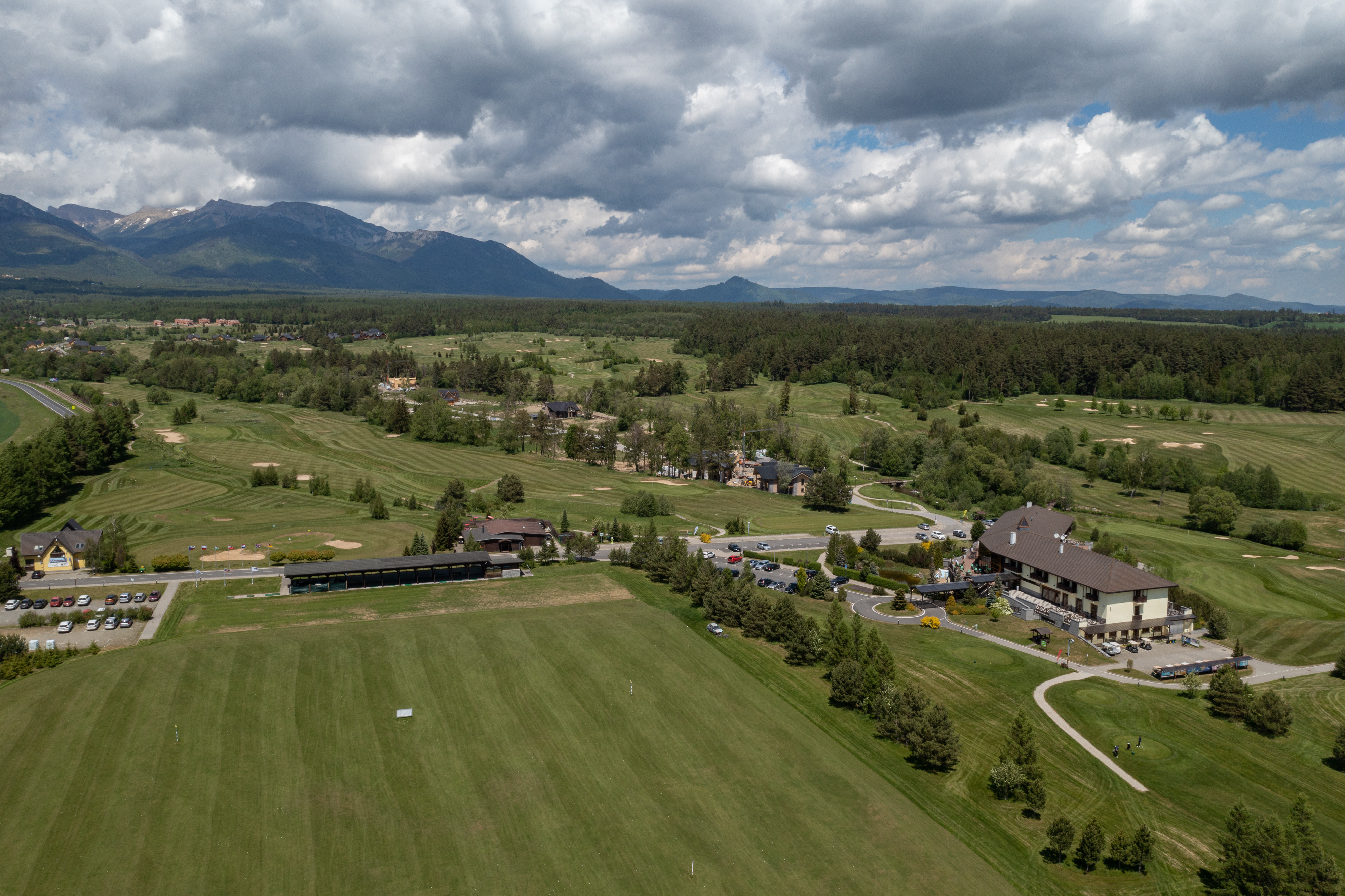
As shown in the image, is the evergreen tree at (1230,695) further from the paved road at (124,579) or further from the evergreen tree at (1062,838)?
the paved road at (124,579)

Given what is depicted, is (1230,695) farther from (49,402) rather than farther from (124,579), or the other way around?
(49,402)

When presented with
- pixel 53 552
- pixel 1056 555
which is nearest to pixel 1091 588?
pixel 1056 555

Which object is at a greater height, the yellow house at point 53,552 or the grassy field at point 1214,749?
the grassy field at point 1214,749

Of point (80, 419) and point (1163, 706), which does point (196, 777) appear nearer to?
point (1163, 706)

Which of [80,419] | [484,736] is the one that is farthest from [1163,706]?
[80,419]

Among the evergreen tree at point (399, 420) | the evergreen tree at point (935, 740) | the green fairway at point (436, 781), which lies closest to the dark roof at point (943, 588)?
the green fairway at point (436, 781)

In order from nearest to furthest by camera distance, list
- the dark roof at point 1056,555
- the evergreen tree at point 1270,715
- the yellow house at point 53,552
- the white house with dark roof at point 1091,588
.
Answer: the evergreen tree at point 1270,715, the white house with dark roof at point 1091,588, the dark roof at point 1056,555, the yellow house at point 53,552
